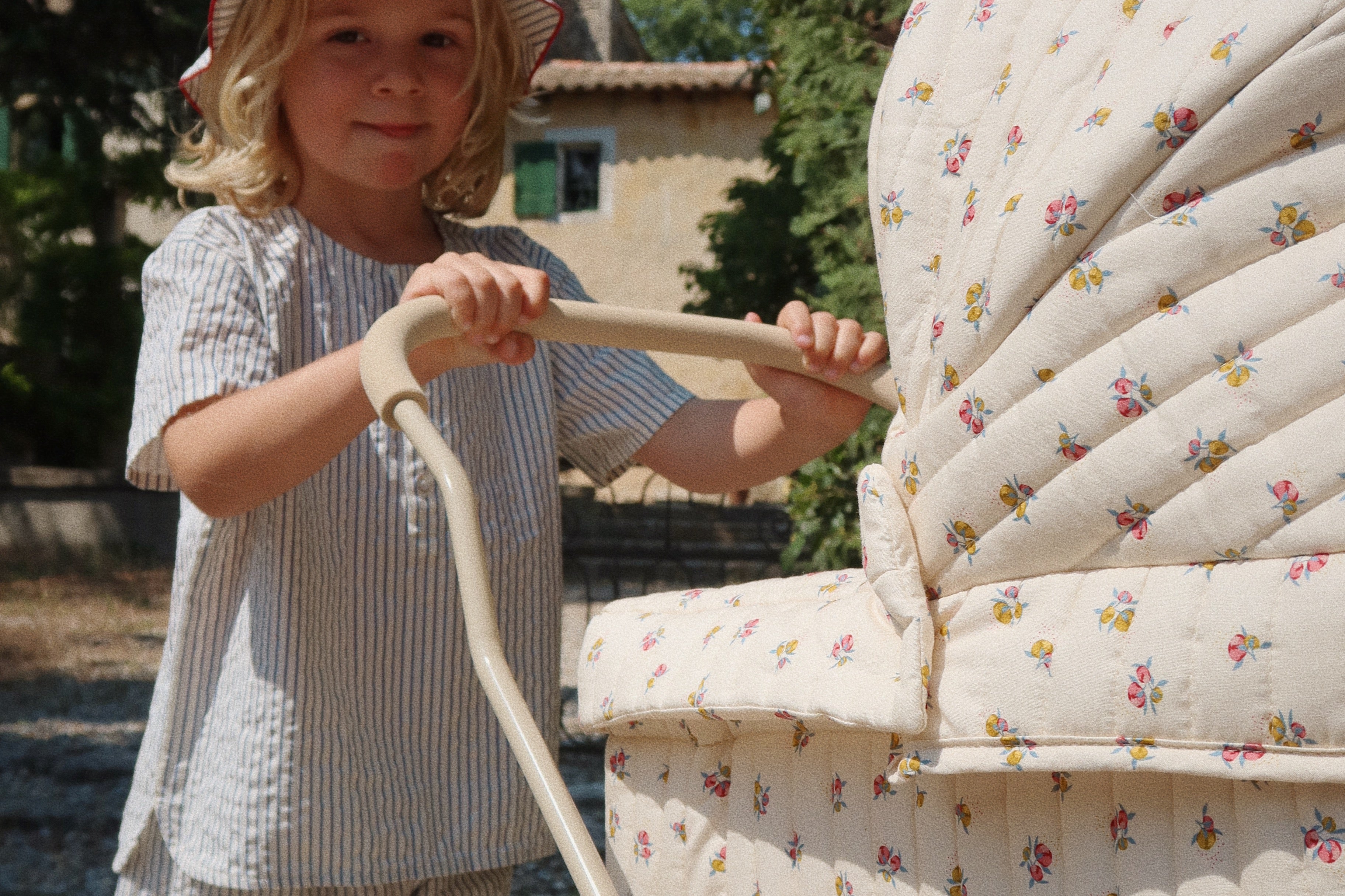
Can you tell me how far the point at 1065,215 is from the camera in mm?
787

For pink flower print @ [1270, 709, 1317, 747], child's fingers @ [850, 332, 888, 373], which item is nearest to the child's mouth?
child's fingers @ [850, 332, 888, 373]

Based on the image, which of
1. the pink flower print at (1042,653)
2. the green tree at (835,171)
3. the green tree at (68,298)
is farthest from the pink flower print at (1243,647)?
the green tree at (68,298)

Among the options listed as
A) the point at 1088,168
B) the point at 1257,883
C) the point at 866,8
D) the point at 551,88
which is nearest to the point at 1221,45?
Answer: the point at 1088,168

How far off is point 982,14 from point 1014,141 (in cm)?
13

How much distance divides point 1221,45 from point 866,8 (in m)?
2.48

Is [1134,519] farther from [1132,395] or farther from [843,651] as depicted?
[843,651]

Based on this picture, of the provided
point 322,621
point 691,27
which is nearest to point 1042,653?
point 322,621

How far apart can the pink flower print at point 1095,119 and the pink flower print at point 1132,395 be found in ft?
0.49

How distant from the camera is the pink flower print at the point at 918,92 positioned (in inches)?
37.6

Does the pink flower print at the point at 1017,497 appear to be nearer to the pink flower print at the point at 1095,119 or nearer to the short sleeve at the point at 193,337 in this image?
the pink flower print at the point at 1095,119

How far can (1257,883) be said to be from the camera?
0.69 meters

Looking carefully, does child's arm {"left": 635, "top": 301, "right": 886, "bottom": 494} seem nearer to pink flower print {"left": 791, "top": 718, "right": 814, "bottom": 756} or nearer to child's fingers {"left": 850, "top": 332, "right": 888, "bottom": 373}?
child's fingers {"left": 850, "top": 332, "right": 888, "bottom": 373}

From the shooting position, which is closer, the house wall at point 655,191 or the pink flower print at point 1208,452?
the pink flower print at point 1208,452

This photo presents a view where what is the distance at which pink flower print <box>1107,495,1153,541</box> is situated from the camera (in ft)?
2.44
